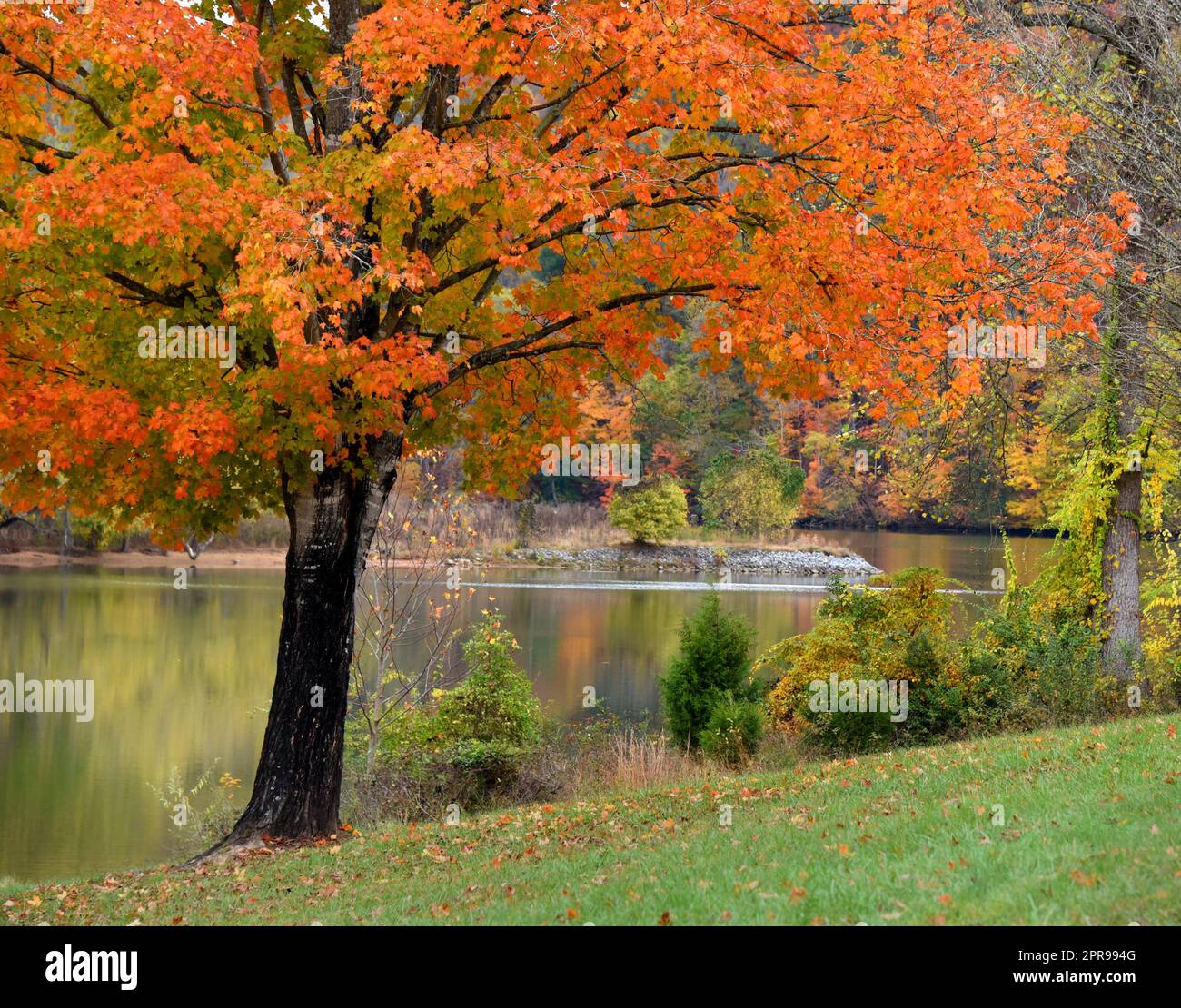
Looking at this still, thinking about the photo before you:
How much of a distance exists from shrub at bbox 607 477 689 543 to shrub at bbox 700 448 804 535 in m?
2.19

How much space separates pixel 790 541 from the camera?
173ft

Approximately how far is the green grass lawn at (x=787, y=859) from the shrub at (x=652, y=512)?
37986mm

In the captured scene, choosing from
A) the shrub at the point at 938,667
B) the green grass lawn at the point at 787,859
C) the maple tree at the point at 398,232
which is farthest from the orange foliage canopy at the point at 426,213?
the shrub at the point at 938,667

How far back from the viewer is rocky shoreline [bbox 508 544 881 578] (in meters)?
48.0

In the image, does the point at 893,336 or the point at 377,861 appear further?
the point at 893,336

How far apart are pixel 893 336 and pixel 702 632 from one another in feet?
20.5

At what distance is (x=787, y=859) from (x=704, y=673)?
8.13 meters

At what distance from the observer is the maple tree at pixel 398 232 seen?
8.36 m

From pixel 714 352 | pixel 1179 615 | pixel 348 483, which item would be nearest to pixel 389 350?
pixel 348 483

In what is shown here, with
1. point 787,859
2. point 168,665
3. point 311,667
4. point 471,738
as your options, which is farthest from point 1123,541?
point 168,665

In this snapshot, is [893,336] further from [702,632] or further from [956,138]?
[702,632]

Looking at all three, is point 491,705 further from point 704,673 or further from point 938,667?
point 938,667

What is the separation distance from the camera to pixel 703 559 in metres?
49.4

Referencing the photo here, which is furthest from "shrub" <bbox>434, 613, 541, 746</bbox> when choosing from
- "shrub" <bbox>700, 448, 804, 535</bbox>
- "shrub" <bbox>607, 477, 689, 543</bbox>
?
"shrub" <bbox>700, 448, 804, 535</bbox>
